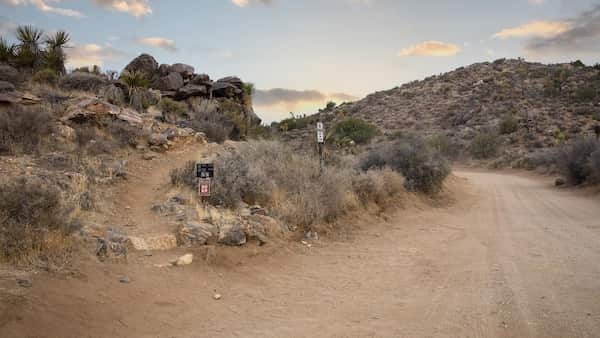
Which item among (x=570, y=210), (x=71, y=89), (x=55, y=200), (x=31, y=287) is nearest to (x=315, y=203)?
(x=55, y=200)

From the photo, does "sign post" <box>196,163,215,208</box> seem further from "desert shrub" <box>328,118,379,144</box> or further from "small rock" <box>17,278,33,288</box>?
"desert shrub" <box>328,118,379,144</box>

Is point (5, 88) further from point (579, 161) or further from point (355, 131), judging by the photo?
point (355, 131)

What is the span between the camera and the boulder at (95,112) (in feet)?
47.2

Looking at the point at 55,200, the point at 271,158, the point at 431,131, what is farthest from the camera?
the point at 431,131

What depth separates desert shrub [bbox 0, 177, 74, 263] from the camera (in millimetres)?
5645

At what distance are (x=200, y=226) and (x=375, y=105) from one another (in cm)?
5646

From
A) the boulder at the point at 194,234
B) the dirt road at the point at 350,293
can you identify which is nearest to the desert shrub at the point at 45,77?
the boulder at the point at 194,234

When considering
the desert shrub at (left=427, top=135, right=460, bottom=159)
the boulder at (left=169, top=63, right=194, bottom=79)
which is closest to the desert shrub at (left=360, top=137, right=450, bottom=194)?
the boulder at (left=169, top=63, right=194, bottom=79)

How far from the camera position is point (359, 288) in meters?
6.84

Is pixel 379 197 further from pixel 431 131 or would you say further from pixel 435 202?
pixel 431 131

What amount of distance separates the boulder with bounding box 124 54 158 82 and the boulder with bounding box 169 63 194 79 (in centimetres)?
101

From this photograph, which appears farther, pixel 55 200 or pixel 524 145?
pixel 524 145

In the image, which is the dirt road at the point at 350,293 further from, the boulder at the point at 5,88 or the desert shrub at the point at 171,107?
the desert shrub at the point at 171,107

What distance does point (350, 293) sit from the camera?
260 inches
